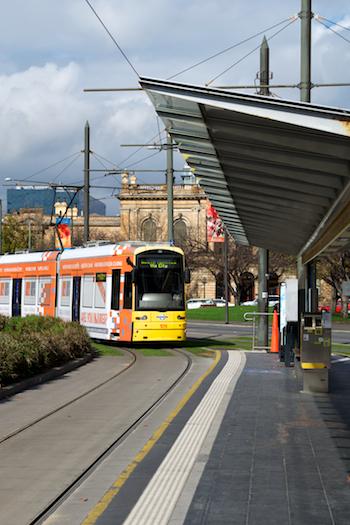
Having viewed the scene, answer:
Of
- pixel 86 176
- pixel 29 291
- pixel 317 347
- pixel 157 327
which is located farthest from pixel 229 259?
pixel 317 347

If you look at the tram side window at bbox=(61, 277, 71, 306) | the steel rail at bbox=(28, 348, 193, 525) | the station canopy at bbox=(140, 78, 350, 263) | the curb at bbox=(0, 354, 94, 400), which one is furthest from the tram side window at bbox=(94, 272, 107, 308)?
the station canopy at bbox=(140, 78, 350, 263)

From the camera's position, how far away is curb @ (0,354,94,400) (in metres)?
15.6

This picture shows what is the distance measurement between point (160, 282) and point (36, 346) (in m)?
8.83

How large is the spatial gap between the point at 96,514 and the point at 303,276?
550 inches

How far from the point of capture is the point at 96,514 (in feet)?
23.6

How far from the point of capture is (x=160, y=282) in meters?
26.7

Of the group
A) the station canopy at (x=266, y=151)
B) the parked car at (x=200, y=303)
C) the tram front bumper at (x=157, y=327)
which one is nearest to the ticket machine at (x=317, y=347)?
the station canopy at (x=266, y=151)

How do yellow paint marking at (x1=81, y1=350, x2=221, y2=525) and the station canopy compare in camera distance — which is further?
yellow paint marking at (x1=81, y1=350, x2=221, y2=525)

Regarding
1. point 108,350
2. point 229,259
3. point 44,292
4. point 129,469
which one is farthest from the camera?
point 229,259

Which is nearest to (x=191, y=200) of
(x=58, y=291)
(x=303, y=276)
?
(x=58, y=291)

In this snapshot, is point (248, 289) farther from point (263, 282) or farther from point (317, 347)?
point (317, 347)

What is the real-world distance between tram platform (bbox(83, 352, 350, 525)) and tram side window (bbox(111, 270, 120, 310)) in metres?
12.2

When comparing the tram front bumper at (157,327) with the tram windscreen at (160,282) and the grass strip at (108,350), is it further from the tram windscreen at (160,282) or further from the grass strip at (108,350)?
the grass strip at (108,350)

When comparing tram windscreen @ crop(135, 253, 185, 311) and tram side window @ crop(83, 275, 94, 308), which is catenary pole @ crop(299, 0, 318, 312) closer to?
tram windscreen @ crop(135, 253, 185, 311)
